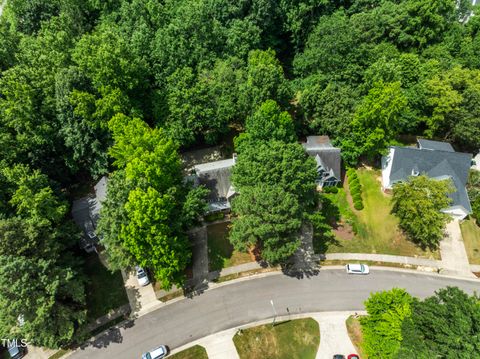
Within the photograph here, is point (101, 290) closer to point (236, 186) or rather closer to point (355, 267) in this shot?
point (236, 186)

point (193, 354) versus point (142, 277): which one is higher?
point (142, 277)

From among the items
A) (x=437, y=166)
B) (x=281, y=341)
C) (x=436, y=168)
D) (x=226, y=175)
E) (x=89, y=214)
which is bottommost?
(x=281, y=341)

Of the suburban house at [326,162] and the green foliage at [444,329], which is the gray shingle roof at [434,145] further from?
the green foliage at [444,329]

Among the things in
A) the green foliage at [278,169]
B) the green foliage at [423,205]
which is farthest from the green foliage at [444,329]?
the green foliage at [278,169]

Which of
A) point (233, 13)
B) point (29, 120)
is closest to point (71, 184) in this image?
point (29, 120)

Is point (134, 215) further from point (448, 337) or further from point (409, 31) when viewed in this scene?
point (409, 31)

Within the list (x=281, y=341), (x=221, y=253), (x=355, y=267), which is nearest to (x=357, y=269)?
(x=355, y=267)
